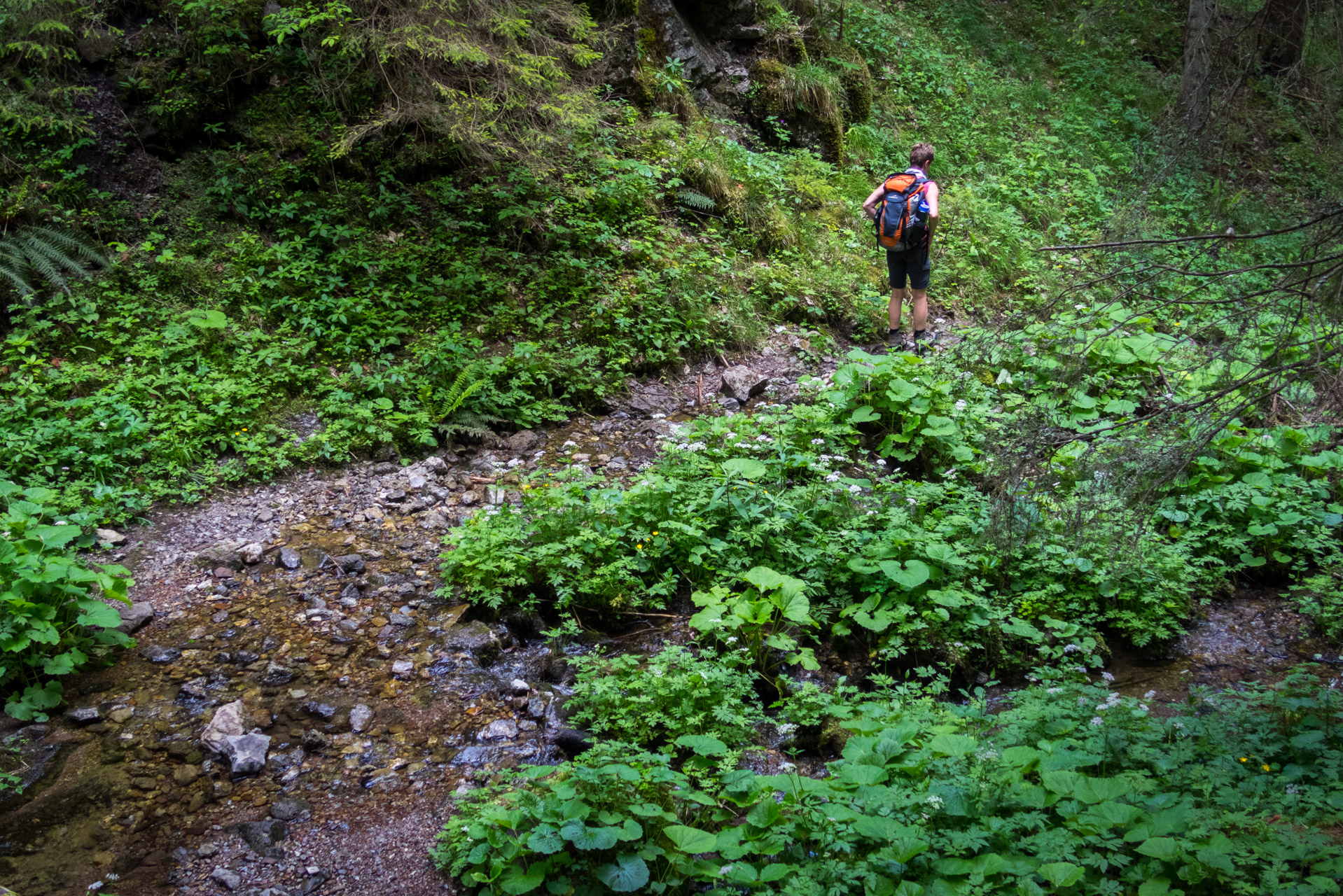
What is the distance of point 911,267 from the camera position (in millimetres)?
8203

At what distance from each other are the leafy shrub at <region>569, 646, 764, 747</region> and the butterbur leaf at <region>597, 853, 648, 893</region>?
32.5 inches

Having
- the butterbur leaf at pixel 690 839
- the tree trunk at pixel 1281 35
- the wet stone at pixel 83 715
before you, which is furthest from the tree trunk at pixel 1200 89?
the wet stone at pixel 83 715

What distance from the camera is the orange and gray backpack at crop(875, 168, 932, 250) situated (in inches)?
307

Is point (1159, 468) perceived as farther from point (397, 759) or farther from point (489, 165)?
point (489, 165)

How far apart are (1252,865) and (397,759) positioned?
345cm

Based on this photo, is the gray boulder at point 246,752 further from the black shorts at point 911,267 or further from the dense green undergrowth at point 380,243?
the black shorts at point 911,267

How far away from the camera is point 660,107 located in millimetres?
10016

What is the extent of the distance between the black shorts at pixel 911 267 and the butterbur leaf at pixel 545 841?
6941mm

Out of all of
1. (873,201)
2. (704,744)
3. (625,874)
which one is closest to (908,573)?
(704,744)

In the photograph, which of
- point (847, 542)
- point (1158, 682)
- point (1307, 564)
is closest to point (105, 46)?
point (847, 542)

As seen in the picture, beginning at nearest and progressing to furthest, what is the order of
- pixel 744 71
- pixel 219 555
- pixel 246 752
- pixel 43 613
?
1. pixel 246 752
2. pixel 43 613
3. pixel 219 555
4. pixel 744 71

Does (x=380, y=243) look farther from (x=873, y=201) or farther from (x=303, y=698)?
(x=873, y=201)

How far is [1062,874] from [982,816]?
417 mm

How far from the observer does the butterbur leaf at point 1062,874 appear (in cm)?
237
